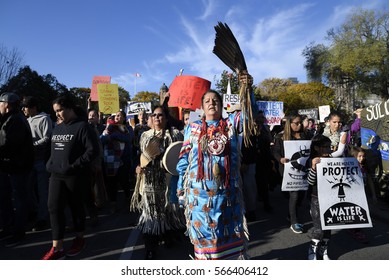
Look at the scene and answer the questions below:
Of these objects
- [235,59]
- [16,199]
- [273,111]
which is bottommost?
[16,199]

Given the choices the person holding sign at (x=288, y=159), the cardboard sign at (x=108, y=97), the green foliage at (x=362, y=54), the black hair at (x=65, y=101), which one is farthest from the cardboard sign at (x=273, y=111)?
the green foliage at (x=362, y=54)

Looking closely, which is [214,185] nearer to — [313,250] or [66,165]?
[313,250]

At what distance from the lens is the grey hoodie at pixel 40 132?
15.8ft

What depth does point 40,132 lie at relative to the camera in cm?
491

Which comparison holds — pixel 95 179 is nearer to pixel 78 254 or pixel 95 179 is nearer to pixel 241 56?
pixel 78 254

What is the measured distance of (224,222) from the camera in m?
2.60

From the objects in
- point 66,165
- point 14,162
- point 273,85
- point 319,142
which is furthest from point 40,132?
point 273,85

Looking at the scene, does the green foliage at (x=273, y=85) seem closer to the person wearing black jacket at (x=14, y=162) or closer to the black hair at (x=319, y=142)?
the black hair at (x=319, y=142)

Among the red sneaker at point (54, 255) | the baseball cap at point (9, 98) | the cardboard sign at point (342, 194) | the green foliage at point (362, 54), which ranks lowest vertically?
the red sneaker at point (54, 255)

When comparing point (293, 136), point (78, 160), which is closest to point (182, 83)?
point (293, 136)

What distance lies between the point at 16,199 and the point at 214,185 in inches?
130

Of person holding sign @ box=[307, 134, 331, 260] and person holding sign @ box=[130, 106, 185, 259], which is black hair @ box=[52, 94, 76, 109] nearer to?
person holding sign @ box=[130, 106, 185, 259]

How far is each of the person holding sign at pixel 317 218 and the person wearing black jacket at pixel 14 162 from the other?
3927mm

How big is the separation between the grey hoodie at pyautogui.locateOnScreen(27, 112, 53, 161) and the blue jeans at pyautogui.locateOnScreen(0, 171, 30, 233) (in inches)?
20.9
